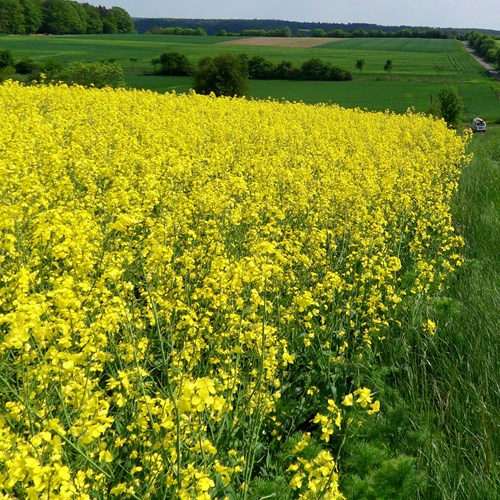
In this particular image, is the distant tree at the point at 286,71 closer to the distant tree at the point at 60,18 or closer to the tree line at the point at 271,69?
the tree line at the point at 271,69

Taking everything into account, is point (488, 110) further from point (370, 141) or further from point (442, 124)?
point (370, 141)

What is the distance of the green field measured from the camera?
3888 cm

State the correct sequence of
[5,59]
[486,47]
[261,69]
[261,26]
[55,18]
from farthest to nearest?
[261,26] → [486,47] → [55,18] → [261,69] → [5,59]

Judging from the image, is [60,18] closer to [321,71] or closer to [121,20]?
[121,20]

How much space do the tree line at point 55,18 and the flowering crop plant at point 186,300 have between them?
6435cm

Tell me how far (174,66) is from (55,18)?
37.1 meters

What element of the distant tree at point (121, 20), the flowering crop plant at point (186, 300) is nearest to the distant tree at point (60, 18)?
the distant tree at point (121, 20)

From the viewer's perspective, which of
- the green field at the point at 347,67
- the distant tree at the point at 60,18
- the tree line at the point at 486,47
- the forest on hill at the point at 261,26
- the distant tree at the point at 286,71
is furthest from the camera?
the forest on hill at the point at 261,26

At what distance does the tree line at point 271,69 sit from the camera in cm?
4647

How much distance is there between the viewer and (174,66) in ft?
152

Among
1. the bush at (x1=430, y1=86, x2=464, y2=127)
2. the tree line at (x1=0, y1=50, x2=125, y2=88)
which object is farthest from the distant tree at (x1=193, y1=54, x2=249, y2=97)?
Result: the bush at (x1=430, y1=86, x2=464, y2=127)

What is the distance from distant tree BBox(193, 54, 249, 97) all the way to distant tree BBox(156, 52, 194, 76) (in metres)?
15.8

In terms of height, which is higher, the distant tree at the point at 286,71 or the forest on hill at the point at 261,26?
the forest on hill at the point at 261,26

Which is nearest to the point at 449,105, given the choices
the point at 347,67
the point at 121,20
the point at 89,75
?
Result: the point at 89,75
